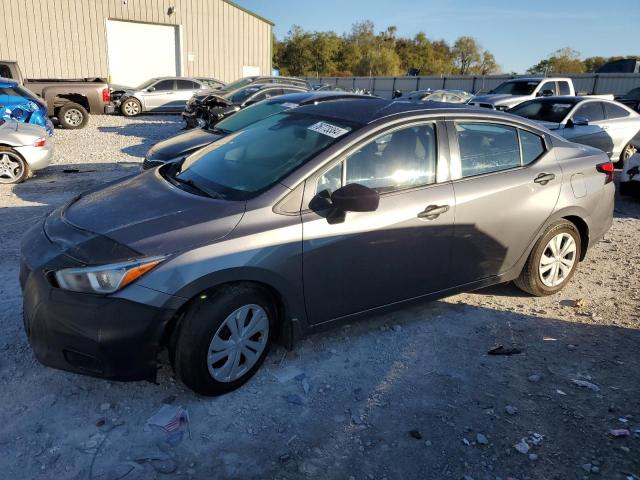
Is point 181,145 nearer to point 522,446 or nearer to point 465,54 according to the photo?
point 522,446

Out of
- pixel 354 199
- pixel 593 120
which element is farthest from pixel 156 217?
pixel 593 120

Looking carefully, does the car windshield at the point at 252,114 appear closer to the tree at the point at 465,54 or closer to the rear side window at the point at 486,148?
the rear side window at the point at 486,148

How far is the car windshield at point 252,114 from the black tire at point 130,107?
13265 mm

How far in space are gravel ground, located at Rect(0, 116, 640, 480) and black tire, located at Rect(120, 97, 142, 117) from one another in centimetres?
1712

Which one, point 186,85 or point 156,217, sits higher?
point 186,85

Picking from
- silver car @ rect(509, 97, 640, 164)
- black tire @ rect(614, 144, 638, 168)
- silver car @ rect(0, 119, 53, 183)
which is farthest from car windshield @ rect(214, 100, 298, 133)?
black tire @ rect(614, 144, 638, 168)

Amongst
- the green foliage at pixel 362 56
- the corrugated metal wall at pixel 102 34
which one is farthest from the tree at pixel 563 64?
the corrugated metal wall at pixel 102 34

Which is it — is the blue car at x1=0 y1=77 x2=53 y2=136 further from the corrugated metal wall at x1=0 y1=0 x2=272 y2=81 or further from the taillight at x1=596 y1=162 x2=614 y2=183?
the corrugated metal wall at x1=0 y1=0 x2=272 y2=81

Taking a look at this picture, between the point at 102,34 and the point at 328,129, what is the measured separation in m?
25.5

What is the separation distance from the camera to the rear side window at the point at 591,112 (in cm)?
1013

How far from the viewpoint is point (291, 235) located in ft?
10.2

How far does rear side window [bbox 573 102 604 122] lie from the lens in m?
10.1

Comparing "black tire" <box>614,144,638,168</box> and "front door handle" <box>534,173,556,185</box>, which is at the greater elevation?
"front door handle" <box>534,173,556,185</box>

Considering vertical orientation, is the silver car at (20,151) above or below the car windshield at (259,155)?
below
